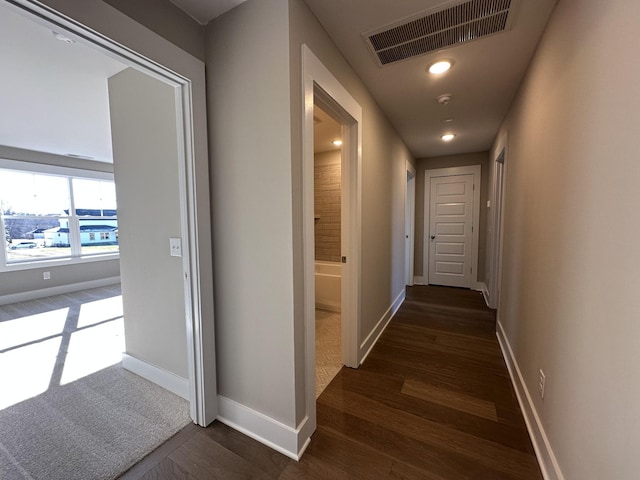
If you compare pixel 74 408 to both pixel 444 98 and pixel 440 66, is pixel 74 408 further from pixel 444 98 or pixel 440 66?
pixel 444 98

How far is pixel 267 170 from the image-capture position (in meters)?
1.33

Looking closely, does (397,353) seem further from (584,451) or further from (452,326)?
(584,451)

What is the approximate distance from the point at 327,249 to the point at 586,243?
3325 millimetres

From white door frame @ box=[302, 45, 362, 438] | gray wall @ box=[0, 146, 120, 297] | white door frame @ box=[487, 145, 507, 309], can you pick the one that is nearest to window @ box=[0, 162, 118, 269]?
gray wall @ box=[0, 146, 120, 297]

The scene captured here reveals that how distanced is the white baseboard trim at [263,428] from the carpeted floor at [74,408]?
0.31 m

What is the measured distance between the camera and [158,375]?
1.97m

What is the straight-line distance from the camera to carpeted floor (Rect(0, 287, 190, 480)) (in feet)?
4.49

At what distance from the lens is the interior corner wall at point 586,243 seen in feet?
2.56

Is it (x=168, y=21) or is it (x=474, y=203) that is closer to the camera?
(x=168, y=21)

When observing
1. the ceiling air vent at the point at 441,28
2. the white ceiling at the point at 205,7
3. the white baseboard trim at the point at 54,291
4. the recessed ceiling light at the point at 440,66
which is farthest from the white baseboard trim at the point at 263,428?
the white baseboard trim at the point at 54,291

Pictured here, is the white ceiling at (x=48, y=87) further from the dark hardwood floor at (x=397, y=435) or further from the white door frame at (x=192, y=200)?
the dark hardwood floor at (x=397, y=435)

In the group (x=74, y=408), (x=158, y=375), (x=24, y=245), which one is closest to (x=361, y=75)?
(x=158, y=375)

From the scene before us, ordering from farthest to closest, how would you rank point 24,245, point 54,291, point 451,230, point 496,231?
point 451,230 → point 54,291 → point 24,245 → point 496,231

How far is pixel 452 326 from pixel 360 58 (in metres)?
2.92
